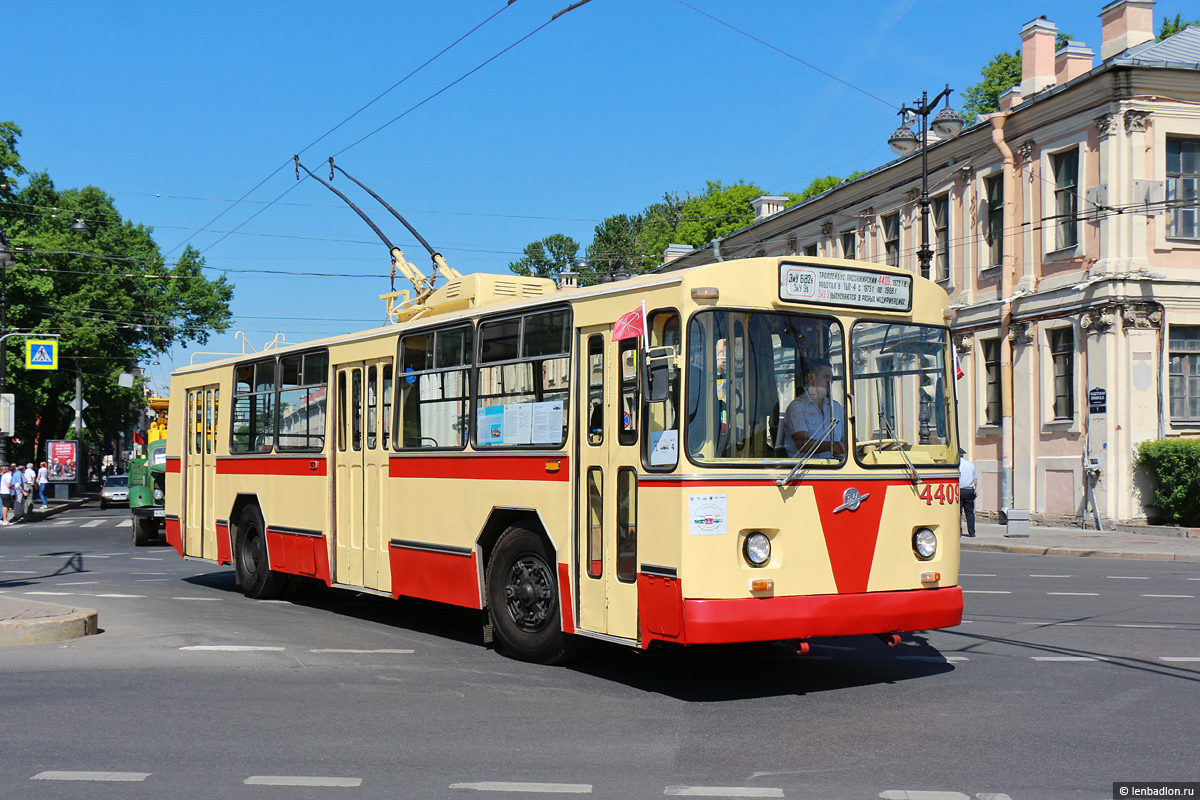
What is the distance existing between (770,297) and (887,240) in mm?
29918

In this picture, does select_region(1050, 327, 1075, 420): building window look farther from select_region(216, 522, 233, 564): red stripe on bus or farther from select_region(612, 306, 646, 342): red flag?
select_region(612, 306, 646, 342): red flag

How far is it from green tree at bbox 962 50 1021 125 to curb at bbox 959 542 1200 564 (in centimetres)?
3289

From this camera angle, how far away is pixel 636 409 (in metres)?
8.20

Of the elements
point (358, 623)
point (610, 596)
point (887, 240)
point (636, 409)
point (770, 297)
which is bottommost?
point (358, 623)

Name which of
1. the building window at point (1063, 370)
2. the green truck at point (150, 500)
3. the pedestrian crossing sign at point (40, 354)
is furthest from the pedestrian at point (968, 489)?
the pedestrian crossing sign at point (40, 354)

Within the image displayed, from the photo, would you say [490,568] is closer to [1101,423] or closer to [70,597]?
[70,597]

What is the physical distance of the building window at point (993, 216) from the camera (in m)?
30.5

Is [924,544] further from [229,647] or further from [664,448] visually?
[229,647]

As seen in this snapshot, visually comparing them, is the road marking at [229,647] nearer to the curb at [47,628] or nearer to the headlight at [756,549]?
the curb at [47,628]

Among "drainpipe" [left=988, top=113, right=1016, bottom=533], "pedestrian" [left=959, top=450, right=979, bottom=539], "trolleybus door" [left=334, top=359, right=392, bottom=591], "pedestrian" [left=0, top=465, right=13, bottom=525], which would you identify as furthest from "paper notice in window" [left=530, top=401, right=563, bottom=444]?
"pedestrian" [left=0, top=465, right=13, bottom=525]

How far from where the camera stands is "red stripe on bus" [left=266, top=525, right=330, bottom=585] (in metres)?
12.6

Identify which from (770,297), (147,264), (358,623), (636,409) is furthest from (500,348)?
(147,264)

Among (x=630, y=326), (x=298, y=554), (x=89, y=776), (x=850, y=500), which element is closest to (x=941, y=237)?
(x=298, y=554)

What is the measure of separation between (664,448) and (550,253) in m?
89.0
